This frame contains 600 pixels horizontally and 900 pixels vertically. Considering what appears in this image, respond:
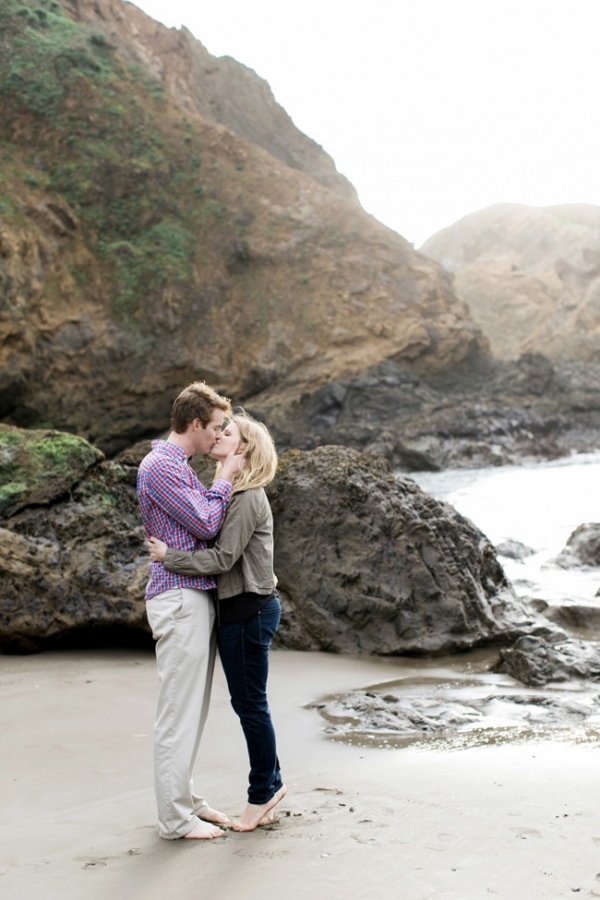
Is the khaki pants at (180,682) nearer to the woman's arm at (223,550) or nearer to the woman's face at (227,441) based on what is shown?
the woman's arm at (223,550)

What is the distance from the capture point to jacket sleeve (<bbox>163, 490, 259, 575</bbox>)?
3088mm

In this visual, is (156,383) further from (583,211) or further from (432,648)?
(583,211)

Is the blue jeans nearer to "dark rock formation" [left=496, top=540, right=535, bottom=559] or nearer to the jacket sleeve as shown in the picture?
the jacket sleeve

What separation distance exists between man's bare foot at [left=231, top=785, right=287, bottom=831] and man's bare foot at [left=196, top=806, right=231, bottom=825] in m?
0.06

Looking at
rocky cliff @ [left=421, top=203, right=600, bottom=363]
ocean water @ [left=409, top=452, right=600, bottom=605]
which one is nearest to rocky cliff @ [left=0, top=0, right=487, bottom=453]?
ocean water @ [left=409, top=452, right=600, bottom=605]

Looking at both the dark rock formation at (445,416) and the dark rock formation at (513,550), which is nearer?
the dark rock formation at (513,550)

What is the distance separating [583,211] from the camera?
3797 inches

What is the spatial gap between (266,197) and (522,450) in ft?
47.2

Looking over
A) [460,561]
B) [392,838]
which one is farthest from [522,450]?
[392,838]

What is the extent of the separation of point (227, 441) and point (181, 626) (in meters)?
0.67

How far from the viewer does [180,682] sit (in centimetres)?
307

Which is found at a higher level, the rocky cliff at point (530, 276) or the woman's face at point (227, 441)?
the rocky cliff at point (530, 276)

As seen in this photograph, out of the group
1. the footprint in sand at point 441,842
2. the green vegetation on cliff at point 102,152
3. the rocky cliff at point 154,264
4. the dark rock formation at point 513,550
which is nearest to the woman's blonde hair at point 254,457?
the footprint in sand at point 441,842

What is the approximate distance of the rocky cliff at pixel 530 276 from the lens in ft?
149
